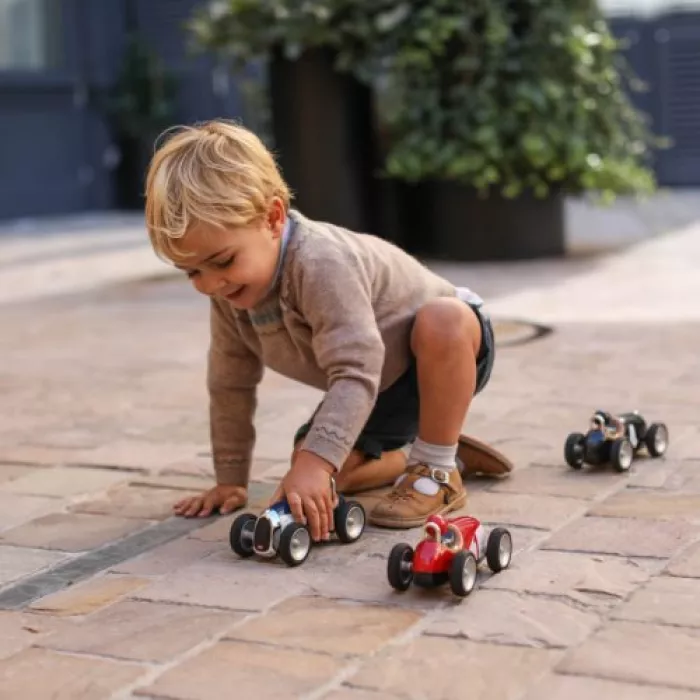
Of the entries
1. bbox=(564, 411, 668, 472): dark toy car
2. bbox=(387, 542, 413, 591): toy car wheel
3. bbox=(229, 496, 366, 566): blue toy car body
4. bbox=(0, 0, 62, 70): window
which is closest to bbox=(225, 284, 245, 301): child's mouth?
bbox=(229, 496, 366, 566): blue toy car body

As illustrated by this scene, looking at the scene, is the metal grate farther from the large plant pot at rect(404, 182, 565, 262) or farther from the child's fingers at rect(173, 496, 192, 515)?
the child's fingers at rect(173, 496, 192, 515)

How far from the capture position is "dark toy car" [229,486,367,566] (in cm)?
247

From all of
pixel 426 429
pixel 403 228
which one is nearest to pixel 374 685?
pixel 426 429

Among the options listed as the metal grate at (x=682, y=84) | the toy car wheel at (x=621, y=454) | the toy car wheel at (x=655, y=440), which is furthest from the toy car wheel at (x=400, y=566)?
the metal grate at (x=682, y=84)

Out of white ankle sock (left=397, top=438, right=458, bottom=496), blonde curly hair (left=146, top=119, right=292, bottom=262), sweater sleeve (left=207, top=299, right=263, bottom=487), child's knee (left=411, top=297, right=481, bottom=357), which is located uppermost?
blonde curly hair (left=146, top=119, right=292, bottom=262)

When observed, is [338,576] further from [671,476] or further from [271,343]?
[671,476]

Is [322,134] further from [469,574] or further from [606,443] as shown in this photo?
[469,574]

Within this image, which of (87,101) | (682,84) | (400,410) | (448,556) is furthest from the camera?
(87,101)

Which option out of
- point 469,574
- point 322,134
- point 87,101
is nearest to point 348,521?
point 469,574

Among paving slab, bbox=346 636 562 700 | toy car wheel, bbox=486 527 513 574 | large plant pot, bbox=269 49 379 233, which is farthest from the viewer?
large plant pot, bbox=269 49 379 233

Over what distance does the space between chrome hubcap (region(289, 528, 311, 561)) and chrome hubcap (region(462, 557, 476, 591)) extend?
0.33m

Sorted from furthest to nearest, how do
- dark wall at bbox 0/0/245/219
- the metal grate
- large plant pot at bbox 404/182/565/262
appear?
dark wall at bbox 0/0/245/219, the metal grate, large plant pot at bbox 404/182/565/262

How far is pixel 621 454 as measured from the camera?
9.98ft

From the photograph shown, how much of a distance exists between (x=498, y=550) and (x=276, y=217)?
704 millimetres
